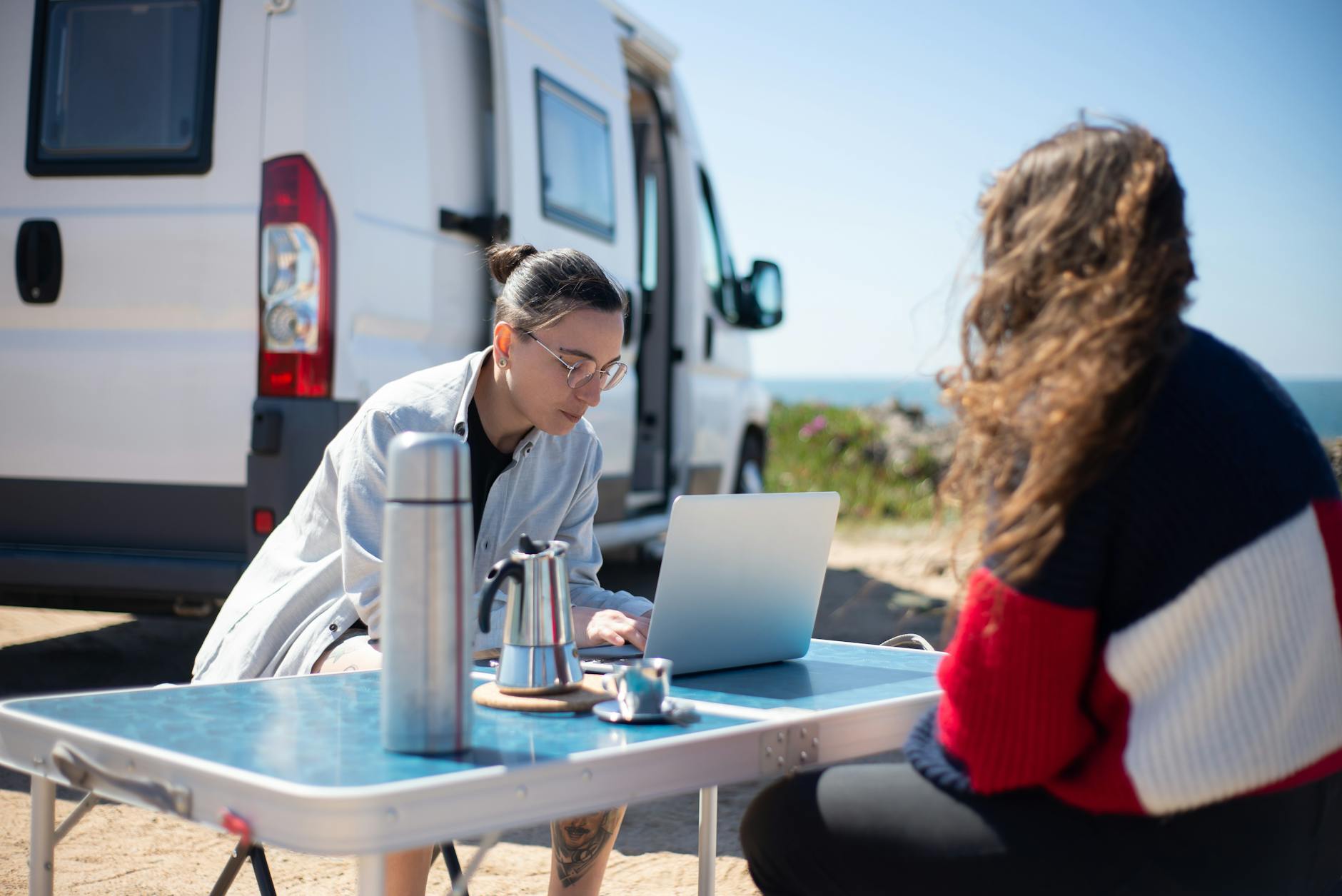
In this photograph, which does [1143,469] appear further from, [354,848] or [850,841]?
[354,848]

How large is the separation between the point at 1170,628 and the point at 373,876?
82cm

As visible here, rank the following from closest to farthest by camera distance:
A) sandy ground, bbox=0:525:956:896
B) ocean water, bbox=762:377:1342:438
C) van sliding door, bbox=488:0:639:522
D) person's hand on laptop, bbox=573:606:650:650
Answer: person's hand on laptop, bbox=573:606:650:650, sandy ground, bbox=0:525:956:896, van sliding door, bbox=488:0:639:522, ocean water, bbox=762:377:1342:438

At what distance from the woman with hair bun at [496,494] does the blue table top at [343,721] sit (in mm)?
294

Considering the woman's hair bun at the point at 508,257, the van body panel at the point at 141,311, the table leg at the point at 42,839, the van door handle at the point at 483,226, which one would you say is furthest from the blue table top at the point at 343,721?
the van door handle at the point at 483,226

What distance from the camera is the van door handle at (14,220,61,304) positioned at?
3.49 meters

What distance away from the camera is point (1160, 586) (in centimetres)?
128

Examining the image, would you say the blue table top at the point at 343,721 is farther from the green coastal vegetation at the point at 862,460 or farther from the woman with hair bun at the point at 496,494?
the green coastal vegetation at the point at 862,460

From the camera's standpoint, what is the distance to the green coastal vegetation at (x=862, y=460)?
1127 centimetres

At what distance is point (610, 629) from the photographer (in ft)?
6.63

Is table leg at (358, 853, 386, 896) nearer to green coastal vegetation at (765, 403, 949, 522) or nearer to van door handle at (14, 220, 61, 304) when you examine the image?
van door handle at (14, 220, 61, 304)

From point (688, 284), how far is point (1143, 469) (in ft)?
15.3

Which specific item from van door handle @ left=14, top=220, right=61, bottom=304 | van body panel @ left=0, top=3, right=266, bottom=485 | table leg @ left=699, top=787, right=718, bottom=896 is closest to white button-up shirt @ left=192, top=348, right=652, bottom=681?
table leg @ left=699, top=787, right=718, bottom=896

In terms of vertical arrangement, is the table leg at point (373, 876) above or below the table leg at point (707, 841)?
above

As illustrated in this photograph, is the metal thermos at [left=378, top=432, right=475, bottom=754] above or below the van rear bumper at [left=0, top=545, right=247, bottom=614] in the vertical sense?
above
